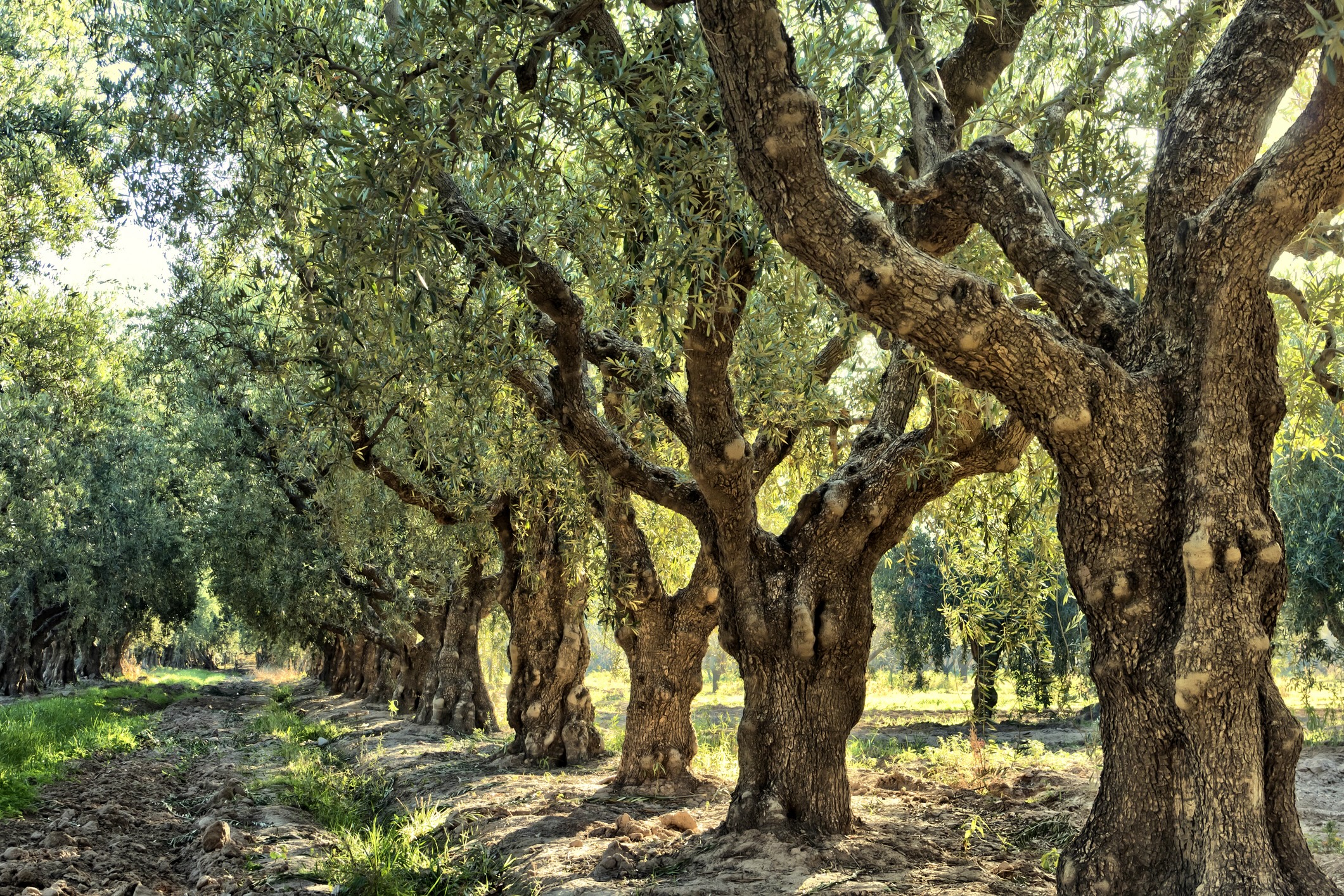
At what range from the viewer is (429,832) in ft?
28.6

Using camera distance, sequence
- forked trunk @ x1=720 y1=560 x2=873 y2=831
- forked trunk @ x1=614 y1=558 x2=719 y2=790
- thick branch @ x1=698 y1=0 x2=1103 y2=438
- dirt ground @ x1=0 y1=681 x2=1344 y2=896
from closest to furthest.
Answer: thick branch @ x1=698 y1=0 x2=1103 y2=438, dirt ground @ x1=0 y1=681 x2=1344 y2=896, forked trunk @ x1=720 y1=560 x2=873 y2=831, forked trunk @ x1=614 y1=558 x2=719 y2=790

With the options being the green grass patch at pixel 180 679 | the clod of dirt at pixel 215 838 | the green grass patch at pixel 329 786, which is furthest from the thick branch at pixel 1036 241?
the green grass patch at pixel 180 679

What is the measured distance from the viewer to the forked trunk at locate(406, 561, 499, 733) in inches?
795

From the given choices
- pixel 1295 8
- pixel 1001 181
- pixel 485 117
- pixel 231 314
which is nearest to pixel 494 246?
pixel 485 117

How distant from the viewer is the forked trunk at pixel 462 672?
20.2 meters

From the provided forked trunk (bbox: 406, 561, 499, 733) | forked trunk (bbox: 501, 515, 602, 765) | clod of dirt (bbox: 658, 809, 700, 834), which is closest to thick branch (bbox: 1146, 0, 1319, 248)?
clod of dirt (bbox: 658, 809, 700, 834)

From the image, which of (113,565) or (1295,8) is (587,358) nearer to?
(1295,8)

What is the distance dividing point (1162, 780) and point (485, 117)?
4682 mm

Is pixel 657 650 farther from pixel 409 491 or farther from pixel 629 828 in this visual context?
pixel 409 491

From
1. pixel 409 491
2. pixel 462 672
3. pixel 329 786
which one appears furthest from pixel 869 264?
pixel 462 672

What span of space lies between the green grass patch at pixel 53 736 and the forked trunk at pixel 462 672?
5.85m

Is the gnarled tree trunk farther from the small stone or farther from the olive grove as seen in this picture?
the small stone

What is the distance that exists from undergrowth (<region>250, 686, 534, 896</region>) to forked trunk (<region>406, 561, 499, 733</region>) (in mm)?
5960

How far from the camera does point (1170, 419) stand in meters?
4.63
